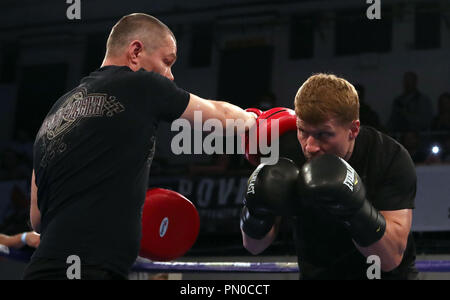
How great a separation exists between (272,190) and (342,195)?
0.74ft

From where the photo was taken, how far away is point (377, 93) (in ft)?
27.0

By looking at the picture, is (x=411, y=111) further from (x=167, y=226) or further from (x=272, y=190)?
(x=272, y=190)

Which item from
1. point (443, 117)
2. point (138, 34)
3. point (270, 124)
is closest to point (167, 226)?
point (270, 124)

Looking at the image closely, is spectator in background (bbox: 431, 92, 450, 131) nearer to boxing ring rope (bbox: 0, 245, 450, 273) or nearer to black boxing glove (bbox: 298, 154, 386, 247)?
boxing ring rope (bbox: 0, 245, 450, 273)

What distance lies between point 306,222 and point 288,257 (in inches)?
152

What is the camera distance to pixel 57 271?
5.34ft

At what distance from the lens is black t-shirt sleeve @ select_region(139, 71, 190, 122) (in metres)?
1.79

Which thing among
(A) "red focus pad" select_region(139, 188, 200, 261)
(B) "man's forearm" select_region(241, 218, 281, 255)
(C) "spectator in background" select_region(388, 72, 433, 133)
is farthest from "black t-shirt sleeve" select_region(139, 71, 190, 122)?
(C) "spectator in background" select_region(388, 72, 433, 133)

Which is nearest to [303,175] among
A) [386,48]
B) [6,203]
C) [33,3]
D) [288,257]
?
[288,257]

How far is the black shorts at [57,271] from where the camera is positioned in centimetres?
162

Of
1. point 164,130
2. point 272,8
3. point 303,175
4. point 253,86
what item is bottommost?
point 303,175

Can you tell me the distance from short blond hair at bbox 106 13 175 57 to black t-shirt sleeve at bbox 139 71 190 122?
10.0 inches
